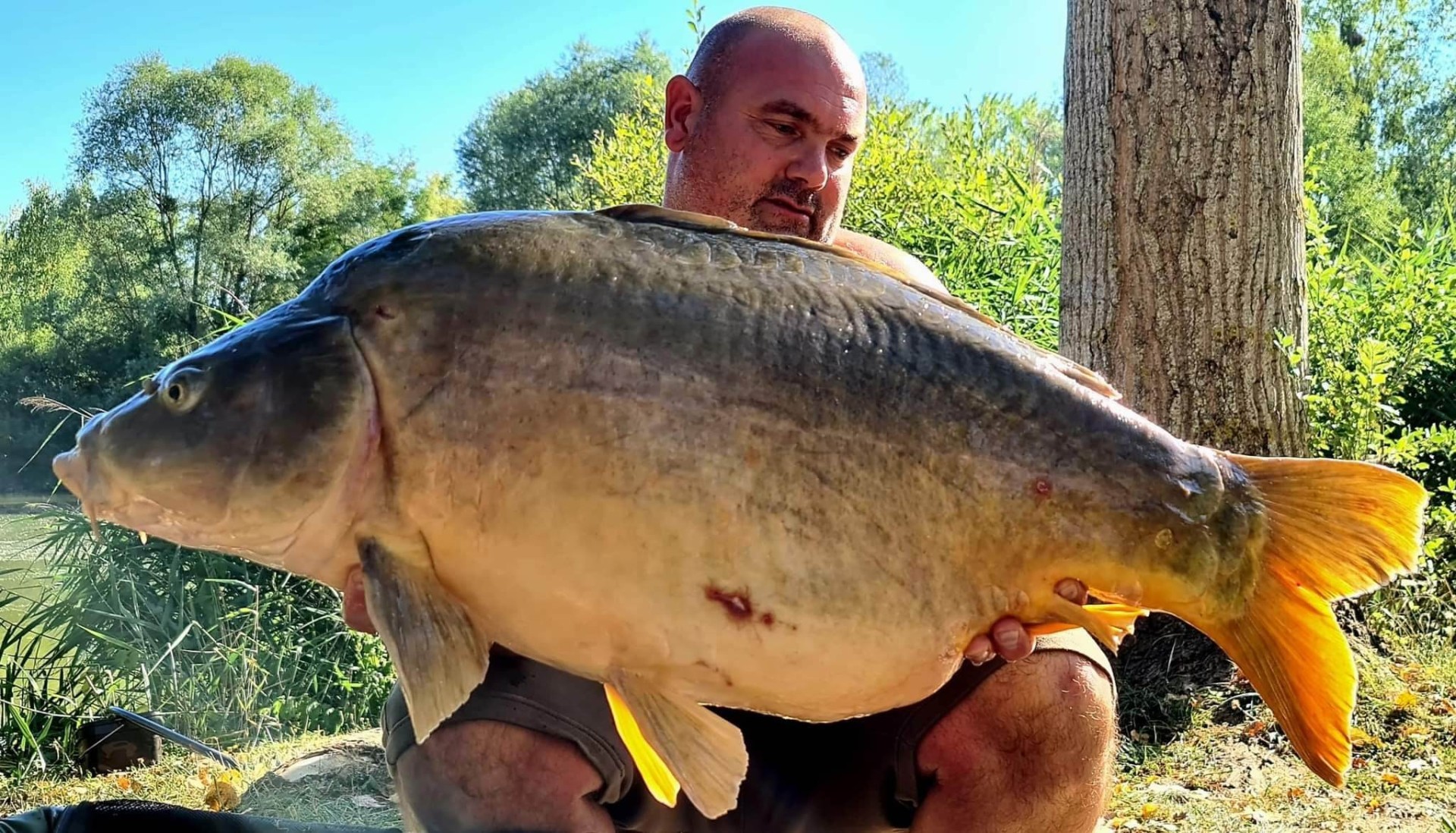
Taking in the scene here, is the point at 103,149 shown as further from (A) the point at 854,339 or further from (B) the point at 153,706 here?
(A) the point at 854,339

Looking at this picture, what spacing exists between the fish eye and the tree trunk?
3135mm

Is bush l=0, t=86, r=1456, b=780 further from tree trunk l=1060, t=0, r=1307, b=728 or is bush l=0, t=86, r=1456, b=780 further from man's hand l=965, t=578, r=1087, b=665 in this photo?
man's hand l=965, t=578, r=1087, b=665

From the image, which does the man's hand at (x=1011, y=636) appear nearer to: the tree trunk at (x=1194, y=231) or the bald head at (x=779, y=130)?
the bald head at (x=779, y=130)

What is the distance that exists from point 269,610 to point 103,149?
22.9 metres

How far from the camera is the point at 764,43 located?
2.48 m

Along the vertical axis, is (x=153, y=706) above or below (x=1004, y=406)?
below

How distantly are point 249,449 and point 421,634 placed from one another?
296 mm

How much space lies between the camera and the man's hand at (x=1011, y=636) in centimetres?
135

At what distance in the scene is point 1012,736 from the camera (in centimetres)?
180

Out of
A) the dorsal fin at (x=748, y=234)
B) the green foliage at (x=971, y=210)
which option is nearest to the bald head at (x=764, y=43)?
the dorsal fin at (x=748, y=234)

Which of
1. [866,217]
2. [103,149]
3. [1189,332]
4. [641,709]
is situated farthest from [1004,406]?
[103,149]

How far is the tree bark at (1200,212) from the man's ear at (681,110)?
5.93 ft

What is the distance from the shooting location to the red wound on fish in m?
1.27

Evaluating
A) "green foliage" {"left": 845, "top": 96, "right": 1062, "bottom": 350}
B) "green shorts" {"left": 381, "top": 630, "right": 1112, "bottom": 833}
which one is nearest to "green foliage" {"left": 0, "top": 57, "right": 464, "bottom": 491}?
"green foliage" {"left": 845, "top": 96, "right": 1062, "bottom": 350}
